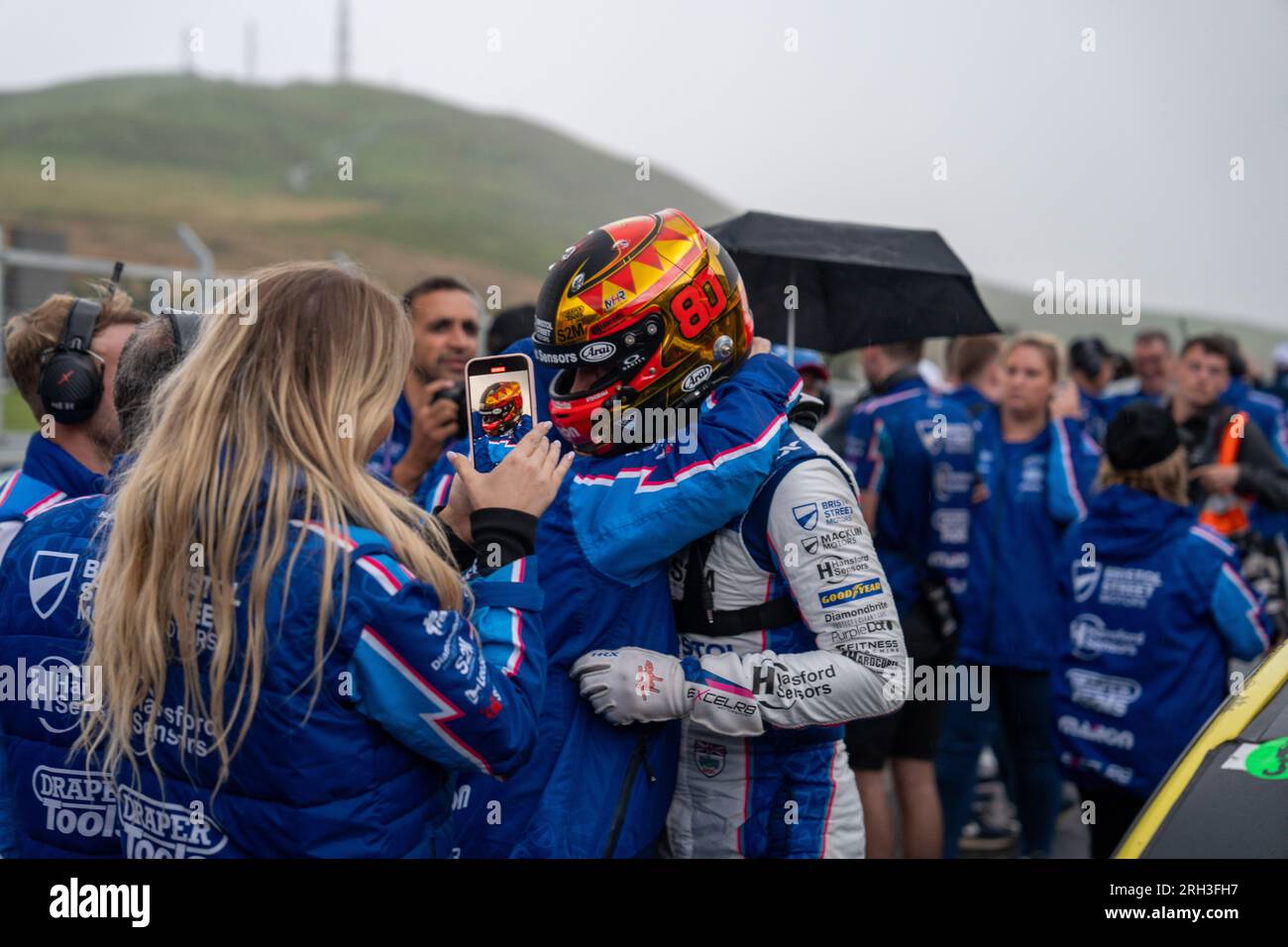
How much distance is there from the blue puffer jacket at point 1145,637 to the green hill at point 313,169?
59479mm

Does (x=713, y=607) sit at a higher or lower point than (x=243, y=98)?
lower

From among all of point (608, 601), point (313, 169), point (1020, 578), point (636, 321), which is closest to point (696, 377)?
point (636, 321)

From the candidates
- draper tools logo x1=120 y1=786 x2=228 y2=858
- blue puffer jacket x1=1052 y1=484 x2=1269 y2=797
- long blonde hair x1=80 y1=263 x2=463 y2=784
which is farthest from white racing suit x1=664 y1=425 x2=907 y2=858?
blue puffer jacket x1=1052 y1=484 x2=1269 y2=797

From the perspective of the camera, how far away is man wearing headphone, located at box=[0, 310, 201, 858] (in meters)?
2.11

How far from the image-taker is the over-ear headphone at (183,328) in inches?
88.0

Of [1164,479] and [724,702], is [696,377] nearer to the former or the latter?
[724,702]

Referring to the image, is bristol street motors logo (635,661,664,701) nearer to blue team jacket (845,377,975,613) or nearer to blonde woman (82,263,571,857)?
blonde woman (82,263,571,857)

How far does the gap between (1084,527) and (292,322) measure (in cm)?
325

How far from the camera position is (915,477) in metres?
4.92

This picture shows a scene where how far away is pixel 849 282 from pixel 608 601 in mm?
1950

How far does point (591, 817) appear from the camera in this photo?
231 cm

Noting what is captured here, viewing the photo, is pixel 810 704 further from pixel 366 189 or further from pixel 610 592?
pixel 366 189

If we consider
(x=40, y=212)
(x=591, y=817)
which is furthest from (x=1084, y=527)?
(x=40, y=212)

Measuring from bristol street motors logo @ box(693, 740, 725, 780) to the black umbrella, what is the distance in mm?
1557
